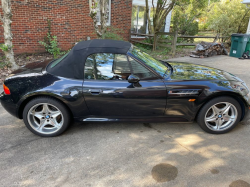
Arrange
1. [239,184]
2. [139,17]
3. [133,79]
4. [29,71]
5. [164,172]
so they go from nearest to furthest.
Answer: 1. [239,184]
2. [164,172]
3. [133,79]
4. [29,71]
5. [139,17]

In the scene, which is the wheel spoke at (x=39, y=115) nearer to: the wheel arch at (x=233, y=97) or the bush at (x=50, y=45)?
the wheel arch at (x=233, y=97)

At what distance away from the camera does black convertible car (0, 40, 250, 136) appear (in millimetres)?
2857

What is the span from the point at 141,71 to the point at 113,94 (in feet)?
1.83

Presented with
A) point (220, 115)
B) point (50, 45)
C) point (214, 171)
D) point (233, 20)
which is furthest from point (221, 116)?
point (233, 20)

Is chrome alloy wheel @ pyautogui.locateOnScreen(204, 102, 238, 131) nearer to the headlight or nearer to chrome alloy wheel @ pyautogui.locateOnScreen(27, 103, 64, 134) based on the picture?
the headlight

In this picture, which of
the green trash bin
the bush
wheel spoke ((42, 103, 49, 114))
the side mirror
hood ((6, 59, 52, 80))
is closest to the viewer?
the side mirror

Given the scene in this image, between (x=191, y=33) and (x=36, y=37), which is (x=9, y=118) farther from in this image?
(x=191, y=33)

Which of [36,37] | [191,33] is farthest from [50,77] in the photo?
[191,33]

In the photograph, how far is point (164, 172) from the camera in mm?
2332

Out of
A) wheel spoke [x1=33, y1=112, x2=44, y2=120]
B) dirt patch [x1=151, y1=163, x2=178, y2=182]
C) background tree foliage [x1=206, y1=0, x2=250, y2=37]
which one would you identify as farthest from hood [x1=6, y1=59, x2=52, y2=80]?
background tree foliage [x1=206, y1=0, x2=250, y2=37]

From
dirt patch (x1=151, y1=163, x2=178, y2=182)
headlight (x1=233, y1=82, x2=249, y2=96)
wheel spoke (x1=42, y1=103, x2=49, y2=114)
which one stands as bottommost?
dirt patch (x1=151, y1=163, x2=178, y2=182)

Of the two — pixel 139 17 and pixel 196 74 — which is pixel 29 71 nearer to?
pixel 196 74

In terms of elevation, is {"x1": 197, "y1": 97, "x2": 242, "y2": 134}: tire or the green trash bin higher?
the green trash bin

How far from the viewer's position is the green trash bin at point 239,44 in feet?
29.8
